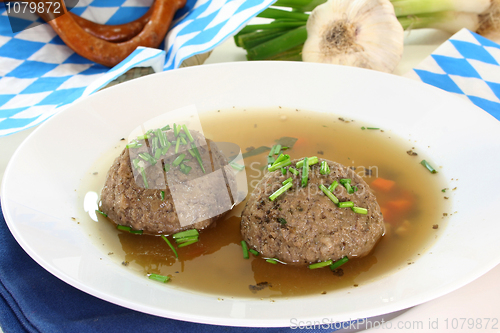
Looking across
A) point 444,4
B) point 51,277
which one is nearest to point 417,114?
point 444,4

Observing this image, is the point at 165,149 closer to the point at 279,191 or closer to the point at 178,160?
the point at 178,160

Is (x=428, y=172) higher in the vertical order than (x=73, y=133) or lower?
lower

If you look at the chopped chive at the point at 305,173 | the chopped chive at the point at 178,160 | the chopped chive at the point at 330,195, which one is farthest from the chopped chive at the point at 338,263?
the chopped chive at the point at 178,160

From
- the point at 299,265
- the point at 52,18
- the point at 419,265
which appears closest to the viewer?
the point at 419,265

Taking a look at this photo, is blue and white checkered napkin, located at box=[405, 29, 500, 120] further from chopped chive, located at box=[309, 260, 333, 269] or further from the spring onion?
chopped chive, located at box=[309, 260, 333, 269]

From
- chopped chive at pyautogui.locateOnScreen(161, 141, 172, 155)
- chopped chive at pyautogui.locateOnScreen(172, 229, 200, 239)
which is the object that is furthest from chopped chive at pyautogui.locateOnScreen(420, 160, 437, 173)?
chopped chive at pyautogui.locateOnScreen(161, 141, 172, 155)

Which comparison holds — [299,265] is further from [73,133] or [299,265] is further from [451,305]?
[73,133]
